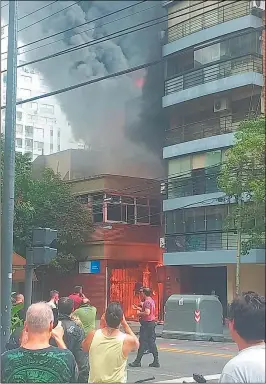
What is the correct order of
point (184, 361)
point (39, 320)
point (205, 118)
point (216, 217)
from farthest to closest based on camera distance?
point (184, 361) < point (205, 118) < point (216, 217) < point (39, 320)

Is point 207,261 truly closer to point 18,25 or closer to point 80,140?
point 80,140

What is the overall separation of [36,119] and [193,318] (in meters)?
1.48

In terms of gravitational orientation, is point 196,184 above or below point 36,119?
below

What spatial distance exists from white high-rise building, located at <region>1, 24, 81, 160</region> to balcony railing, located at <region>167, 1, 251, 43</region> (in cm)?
80

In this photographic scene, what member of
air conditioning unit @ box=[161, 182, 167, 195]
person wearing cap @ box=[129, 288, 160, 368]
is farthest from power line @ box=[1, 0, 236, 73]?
person wearing cap @ box=[129, 288, 160, 368]

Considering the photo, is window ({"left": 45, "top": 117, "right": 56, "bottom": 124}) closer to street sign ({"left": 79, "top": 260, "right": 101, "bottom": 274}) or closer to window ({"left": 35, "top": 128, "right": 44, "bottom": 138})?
window ({"left": 35, "top": 128, "right": 44, "bottom": 138})

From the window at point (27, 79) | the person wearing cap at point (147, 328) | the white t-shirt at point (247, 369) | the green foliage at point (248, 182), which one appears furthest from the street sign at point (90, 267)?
the white t-shirt at point (247, 369)

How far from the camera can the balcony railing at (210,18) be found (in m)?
3.18

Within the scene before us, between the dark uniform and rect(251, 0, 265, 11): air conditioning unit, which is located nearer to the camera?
rect(251, 0, 265, 11): air conditioning unit

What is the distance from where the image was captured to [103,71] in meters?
3.49

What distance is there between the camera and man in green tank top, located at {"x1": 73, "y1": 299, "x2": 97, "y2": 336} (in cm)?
355

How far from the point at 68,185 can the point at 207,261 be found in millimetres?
884

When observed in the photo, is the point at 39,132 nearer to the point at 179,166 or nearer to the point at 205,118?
the point at 179,166

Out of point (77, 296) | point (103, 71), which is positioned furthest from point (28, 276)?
point (103, 71)
